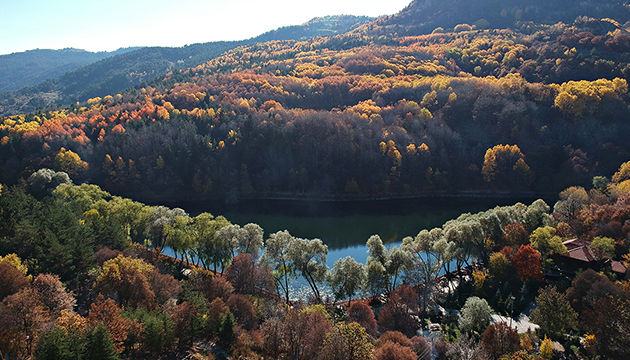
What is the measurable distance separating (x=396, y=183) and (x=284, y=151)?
83.7ft

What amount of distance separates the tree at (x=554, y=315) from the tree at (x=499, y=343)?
5696mm

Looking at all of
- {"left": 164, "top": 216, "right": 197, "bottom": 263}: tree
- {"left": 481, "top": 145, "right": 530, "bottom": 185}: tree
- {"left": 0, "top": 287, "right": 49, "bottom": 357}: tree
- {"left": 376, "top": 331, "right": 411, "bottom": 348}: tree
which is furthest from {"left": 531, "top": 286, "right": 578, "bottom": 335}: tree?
{"left": 481, "top": 145, "right": 530, "bottom": 185}: tree

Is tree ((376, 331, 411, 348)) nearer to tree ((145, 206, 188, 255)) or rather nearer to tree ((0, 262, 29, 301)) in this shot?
tree ((0, 262, 29, 301))

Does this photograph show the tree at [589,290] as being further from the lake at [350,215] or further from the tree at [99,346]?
the tree at [99,346]

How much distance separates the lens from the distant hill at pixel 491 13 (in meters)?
150

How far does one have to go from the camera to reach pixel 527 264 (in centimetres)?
3597

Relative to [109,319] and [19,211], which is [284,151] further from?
[109,319]

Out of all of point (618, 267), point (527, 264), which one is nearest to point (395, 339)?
point (527, 264)

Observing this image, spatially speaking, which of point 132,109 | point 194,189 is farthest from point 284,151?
point 132,109

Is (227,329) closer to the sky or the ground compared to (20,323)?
closer to the ground

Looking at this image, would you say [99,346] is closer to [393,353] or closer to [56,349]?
[56,349]

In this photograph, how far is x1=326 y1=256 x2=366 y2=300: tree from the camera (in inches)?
1369

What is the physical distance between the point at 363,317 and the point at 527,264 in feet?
59.2

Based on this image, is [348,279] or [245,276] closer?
[245,276]
